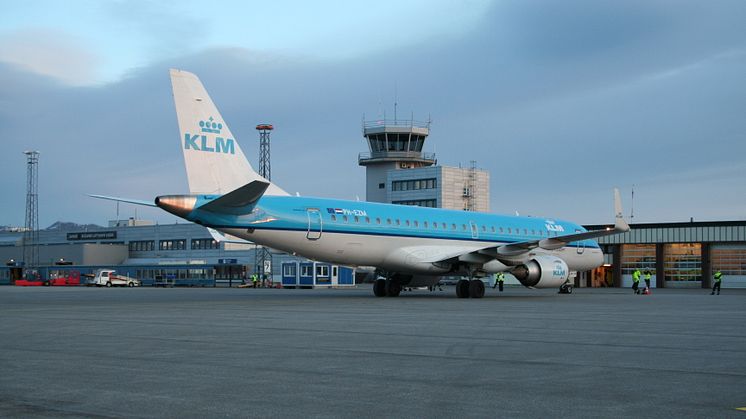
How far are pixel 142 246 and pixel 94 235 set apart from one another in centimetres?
911

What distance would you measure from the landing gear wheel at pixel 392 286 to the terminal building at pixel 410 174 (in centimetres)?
5320

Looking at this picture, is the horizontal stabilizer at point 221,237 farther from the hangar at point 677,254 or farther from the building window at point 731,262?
the building window at point 731,262

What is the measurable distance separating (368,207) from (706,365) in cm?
2176

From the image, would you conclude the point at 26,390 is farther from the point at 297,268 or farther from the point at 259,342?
the point at 297,268

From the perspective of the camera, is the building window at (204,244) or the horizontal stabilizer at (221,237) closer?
the horizontal stabilizer at (221,237)

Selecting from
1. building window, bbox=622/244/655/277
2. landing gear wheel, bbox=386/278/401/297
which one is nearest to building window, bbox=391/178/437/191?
building window, bbox=622/244/655/277

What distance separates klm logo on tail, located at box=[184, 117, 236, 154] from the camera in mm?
27094

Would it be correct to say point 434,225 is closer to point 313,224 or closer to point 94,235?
point 313,224

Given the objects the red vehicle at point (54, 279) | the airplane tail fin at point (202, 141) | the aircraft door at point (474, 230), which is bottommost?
the red vehicle at point (54, 279)

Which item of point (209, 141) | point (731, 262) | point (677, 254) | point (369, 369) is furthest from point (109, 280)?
point (369, 369)

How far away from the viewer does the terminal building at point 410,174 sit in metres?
90.4

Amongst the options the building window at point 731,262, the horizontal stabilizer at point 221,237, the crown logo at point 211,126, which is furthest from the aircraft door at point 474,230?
the building window at point 731,262

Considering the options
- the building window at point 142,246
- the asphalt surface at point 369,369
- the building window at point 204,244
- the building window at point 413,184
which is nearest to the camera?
the asphalt surface at point 369,369

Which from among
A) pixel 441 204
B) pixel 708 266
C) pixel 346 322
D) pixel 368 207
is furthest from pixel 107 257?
pixel 346 322
